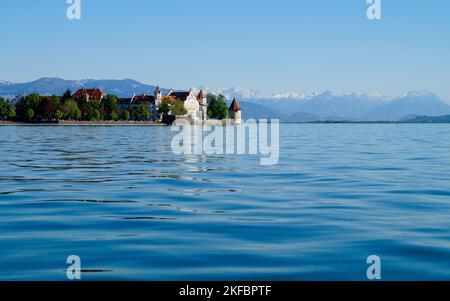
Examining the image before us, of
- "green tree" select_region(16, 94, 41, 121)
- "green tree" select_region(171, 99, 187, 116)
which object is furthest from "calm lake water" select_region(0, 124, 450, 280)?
"green tree" select_region(171, 99, 187, 116)

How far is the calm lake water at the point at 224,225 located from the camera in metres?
8.53

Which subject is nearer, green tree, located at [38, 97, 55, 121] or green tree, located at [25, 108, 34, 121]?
green tree, located at [25, 108, 34, 121]

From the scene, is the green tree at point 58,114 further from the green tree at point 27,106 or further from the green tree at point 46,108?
the green tree at point 27,106

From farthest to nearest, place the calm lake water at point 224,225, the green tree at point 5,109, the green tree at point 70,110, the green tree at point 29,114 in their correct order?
the green tree at point 70,110 → the green tree at point 5,109 → the green tree at point 29,114 → the calm lake water at point 224,225

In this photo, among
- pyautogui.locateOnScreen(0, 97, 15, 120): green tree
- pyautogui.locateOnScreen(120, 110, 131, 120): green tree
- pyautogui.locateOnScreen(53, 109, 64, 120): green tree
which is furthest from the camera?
pyautogui.locateOnScreen(120, 110, 131, 120): green tree

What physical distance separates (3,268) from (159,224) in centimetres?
393

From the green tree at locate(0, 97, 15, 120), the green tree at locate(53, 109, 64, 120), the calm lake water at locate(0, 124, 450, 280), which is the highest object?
the green tree at locate(0, 97, 15, 120)

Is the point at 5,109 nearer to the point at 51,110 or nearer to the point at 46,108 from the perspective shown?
the point at 46,108

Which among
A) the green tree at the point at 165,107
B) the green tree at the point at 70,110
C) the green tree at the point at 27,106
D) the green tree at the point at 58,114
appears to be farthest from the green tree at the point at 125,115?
the green tree at the point at 27,106

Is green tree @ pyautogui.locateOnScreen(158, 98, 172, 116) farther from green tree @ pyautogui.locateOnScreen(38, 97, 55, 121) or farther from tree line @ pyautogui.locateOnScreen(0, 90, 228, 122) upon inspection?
green tree @ pyautogui.locateOnScreen(38, 97, 55, 121)

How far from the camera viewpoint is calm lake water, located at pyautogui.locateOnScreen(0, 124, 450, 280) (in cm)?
853

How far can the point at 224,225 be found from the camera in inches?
467
